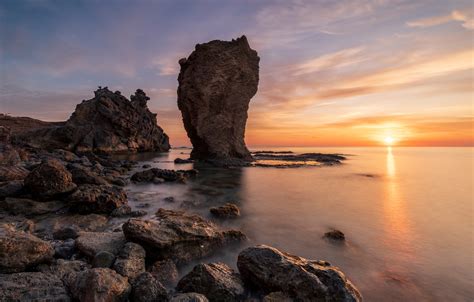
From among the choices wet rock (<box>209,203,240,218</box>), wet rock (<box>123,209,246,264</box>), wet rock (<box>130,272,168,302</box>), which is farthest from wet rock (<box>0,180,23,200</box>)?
wet rock (<box>130,272,168,302</box>)

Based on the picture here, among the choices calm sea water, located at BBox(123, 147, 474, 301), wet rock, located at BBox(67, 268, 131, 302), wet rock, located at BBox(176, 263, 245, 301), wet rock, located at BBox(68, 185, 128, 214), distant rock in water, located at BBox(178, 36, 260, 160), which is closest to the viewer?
wet rock, located at BBox(67, 268, 131, 302)

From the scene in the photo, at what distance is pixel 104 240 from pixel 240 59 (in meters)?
41.3

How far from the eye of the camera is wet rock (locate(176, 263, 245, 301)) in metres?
4.50

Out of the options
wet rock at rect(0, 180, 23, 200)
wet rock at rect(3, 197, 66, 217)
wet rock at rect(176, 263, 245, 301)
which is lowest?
wet rock at rect(176, 263, 245, 301)

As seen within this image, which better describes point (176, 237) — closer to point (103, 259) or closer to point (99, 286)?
point (103, 259)

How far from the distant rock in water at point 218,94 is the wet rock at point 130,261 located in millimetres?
36811

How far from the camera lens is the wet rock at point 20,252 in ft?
14.2

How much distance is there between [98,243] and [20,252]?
4.73 feet

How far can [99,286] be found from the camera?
12.4ft

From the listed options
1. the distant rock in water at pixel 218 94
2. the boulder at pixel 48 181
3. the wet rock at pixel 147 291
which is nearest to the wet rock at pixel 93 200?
the boulder at pixel 48 181

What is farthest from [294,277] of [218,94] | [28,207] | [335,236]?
[218,94]

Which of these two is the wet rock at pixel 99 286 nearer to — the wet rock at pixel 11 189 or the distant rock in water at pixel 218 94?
the wet rock at pixel 11 189

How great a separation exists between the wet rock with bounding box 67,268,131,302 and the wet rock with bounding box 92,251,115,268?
2.45 ft

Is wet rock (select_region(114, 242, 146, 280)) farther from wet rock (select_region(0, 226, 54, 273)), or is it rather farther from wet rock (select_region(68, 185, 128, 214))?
wet rock (select_region(68, 185, 128, 214))
